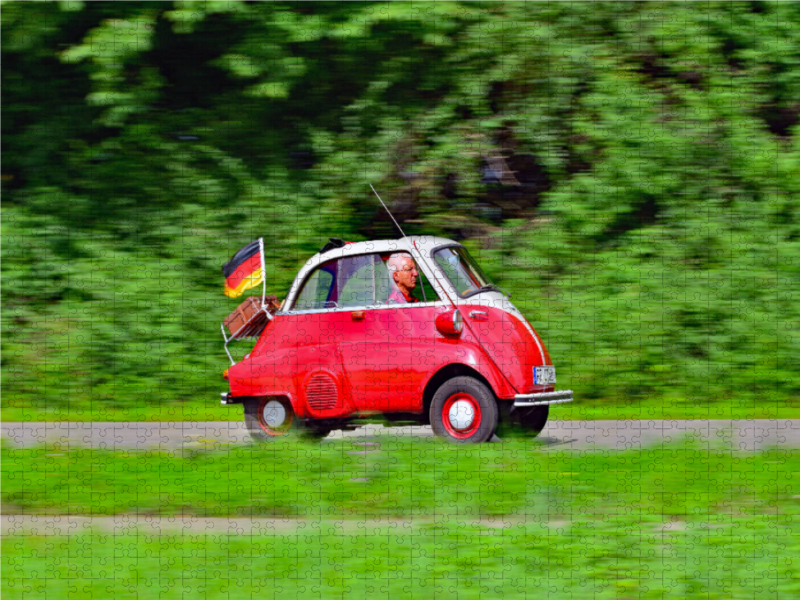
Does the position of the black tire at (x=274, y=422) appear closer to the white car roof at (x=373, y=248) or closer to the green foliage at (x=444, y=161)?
the white car roof at (x=373, y=248)

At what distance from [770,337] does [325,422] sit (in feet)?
16.6

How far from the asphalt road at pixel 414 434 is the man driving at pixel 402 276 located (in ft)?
2.76

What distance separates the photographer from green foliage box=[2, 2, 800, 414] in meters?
7.66

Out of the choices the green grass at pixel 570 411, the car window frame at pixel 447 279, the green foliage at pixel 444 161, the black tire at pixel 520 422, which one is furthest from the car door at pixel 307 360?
the green foliage at pixel 444 161

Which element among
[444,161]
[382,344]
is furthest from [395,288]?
[444,161]

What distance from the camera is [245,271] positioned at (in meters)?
5.70

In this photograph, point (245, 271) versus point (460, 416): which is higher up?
point (245, 271)

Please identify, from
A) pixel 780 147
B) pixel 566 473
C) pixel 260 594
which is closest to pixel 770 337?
pixel 780 147

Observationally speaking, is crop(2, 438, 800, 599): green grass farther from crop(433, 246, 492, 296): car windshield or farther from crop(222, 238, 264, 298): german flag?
crop(433, 246, 492, 296): car windshield

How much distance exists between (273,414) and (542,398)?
151cm

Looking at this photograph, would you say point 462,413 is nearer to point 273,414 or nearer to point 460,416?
point 460,416

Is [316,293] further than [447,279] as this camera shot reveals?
No

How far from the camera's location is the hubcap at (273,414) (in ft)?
17.0

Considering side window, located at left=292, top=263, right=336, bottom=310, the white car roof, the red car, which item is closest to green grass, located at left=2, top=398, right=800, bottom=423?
the red car
